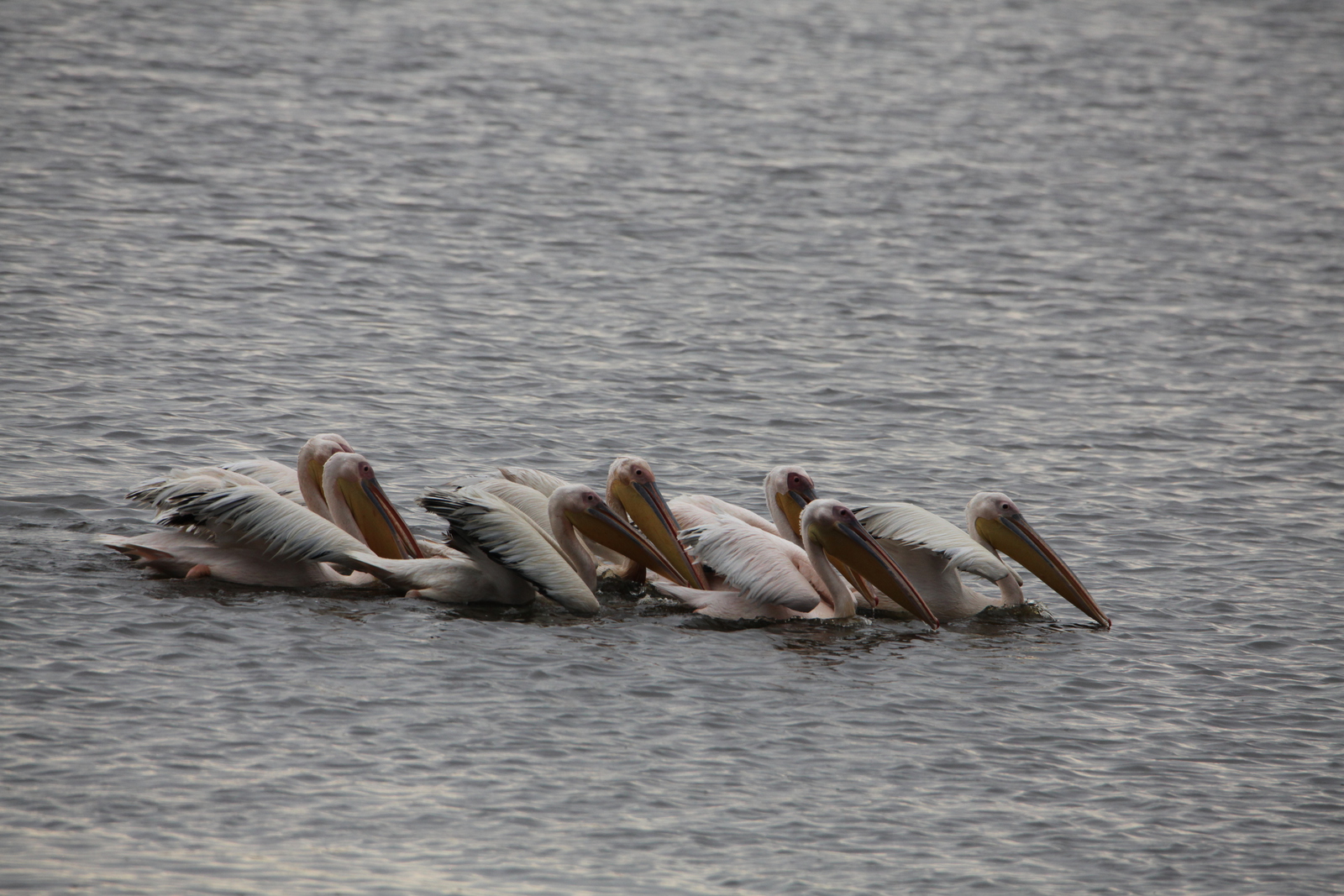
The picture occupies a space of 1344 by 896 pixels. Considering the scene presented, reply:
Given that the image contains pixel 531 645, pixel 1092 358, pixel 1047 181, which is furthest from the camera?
pixel 1047 181

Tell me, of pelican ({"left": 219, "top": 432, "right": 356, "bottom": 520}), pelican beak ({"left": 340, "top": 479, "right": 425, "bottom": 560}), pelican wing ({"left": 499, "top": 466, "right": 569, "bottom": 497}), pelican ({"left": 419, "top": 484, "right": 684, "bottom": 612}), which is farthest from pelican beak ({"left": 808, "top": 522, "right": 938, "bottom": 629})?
pelican ({"left": 219, "top": 432, "right": 356, "bottom": 520})

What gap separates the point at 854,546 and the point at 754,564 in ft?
1.57

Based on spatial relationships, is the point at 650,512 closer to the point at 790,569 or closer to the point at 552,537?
the point at 552,537

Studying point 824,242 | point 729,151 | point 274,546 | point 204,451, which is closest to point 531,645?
point 274,546

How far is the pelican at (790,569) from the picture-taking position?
7.33m

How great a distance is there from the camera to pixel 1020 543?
7.83 meters

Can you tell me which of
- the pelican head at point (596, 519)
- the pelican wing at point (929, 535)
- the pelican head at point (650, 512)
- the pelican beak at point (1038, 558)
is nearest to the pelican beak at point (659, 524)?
the pelican head at point (650, 512)

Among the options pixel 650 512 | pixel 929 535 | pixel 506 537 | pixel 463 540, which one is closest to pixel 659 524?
pixel 650 512

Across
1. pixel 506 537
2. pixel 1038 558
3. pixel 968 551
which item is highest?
pixel 506 537

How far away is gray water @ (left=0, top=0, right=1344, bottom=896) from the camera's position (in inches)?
222

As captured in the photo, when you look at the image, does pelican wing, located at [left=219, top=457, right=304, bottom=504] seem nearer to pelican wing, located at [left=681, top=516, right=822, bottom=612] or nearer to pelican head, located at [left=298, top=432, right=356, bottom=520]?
pelican head, located at [left=298, top=432, right=356, bottom=520]

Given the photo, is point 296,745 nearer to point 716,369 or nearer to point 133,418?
point 133,418

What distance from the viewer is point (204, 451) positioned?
8.96m

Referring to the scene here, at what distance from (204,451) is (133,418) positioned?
703 millimetres
